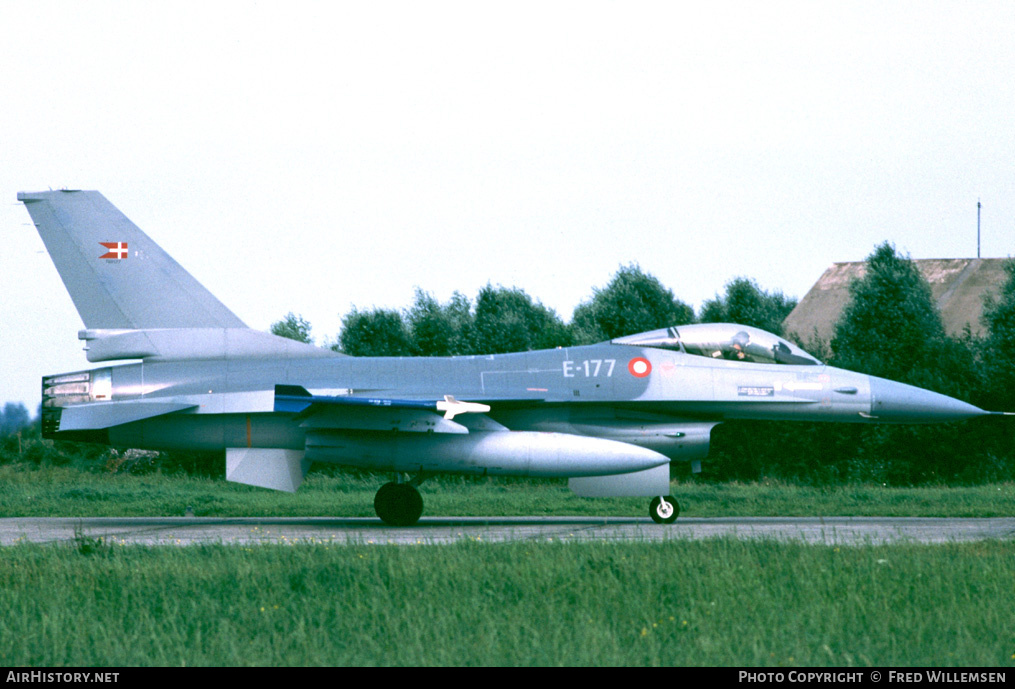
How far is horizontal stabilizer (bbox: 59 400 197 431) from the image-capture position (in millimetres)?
15031

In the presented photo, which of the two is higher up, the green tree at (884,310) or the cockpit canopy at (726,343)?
the green tree at (884,310)

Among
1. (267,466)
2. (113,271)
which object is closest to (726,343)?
(267,466)

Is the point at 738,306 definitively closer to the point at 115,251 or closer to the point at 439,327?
the point at 439,327

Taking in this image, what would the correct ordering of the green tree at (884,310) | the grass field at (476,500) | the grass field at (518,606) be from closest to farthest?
the grass field at (518,606) < the grass field at (476,500) < the green tree at (884,310)

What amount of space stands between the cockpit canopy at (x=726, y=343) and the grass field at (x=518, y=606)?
580 cm

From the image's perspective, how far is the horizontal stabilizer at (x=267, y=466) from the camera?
1548 centimetres

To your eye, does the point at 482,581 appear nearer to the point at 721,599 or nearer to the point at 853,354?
the point at 721,599

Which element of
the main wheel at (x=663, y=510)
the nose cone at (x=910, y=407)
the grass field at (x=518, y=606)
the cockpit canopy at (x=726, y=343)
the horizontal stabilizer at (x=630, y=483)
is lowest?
the main wheel at (x=663, y=510)

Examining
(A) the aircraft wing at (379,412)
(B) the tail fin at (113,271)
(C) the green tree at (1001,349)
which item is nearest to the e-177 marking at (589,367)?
(A) the aircraft wing at (379,412)

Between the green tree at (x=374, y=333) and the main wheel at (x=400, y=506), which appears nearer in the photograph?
the main wheel at (x=400, y=506)

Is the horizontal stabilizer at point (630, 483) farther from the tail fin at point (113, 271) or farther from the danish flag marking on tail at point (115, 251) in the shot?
the danish flag marking on tail at point (115, 251)

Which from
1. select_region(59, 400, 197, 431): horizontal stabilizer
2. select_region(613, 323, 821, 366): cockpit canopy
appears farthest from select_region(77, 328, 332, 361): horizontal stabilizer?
select_region(613, 323, 821, 366): cockpit canopy

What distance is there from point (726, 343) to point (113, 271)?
375 inches

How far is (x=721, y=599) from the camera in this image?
7.78m
